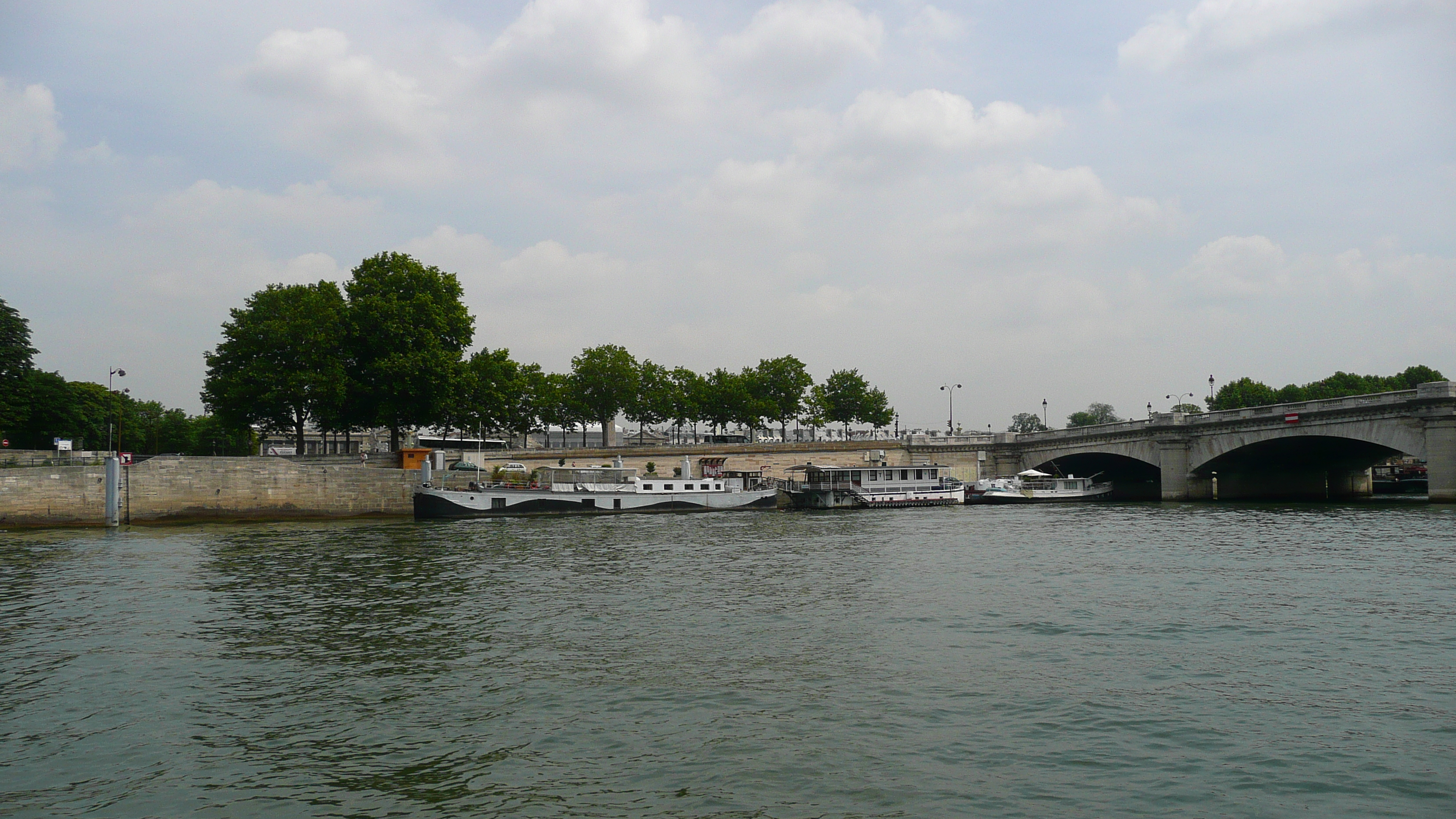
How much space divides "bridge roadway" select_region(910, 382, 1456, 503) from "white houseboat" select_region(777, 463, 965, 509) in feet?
46.1

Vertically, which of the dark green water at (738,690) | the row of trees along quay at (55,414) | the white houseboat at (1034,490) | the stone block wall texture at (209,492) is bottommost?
the white houseboat at (1034,490)

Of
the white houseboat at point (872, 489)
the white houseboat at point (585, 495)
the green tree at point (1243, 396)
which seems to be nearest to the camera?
the white houseboat at point (585, 495)

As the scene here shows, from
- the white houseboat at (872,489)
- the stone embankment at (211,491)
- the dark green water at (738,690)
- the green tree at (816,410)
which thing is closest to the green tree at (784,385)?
the green tree at (816,410)

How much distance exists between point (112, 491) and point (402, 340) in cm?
2287

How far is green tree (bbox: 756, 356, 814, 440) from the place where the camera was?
115812mm

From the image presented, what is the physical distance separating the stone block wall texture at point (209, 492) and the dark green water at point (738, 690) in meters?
23.8

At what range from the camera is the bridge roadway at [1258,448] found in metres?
57.7

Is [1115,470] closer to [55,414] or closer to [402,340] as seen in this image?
[402,340]

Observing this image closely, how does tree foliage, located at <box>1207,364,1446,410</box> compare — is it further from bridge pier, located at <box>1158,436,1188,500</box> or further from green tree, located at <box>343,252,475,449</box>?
green tree, located at <box>343,252,475,449</box>

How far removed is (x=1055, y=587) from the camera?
89.0 ft

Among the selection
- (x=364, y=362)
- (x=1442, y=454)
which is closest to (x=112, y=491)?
(x=364, y=362)

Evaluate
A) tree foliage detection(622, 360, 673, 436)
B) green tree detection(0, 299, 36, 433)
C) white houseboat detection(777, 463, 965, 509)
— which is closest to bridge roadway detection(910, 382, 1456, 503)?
white houseboat detection(777, 463, 965, 509)

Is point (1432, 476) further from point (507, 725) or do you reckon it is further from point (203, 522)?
point (203, 522)

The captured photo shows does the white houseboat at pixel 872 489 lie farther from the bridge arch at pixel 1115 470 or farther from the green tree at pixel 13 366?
the green tree at pixel 13 366
